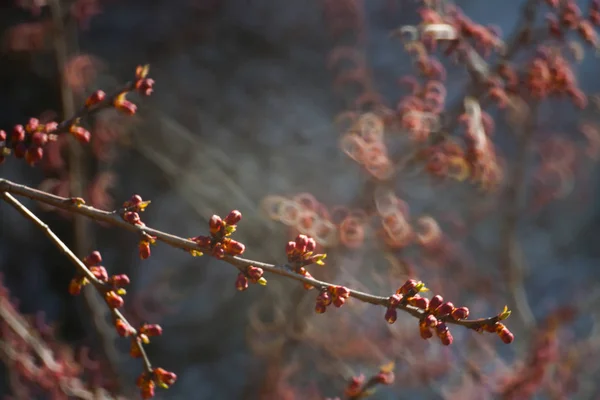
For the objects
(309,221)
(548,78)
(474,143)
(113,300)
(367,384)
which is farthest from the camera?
(309,221)

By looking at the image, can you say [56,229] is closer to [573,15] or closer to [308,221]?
[308,221]

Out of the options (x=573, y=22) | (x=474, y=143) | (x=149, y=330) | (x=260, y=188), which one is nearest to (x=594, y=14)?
(x=573, y=22)

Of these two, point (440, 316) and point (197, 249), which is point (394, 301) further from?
point (197, 249)

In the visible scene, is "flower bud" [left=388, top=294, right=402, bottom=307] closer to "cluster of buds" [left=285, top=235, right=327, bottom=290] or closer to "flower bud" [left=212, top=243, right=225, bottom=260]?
"cluster of buds" [left=285, top=235, right=327, bottom=290]

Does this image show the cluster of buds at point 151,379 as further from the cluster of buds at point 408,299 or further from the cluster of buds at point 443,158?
the cluster of buds at point 443,158

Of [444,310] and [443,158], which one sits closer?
[444,310]

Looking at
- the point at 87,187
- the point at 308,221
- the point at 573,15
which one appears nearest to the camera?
the point at 573,15

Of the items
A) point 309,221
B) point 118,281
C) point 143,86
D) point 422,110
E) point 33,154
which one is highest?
point 422,110

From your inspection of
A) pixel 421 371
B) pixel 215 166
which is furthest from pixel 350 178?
pixel 421 371
